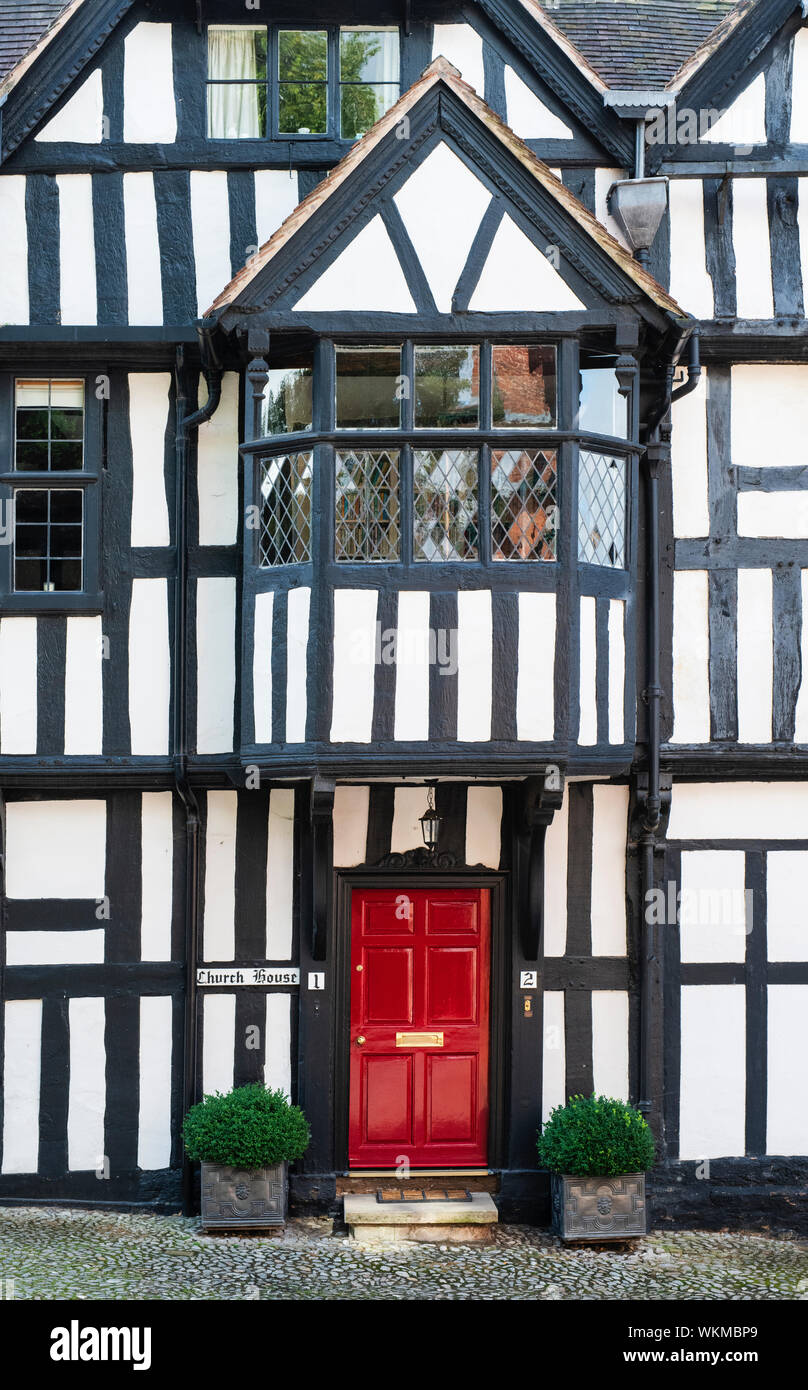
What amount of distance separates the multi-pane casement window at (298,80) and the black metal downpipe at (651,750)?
9.63 ft

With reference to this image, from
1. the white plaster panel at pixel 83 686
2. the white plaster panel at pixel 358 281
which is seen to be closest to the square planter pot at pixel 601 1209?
the white plaster panel at pixel 83 686

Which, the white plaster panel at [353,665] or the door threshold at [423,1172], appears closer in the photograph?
the white plaster panel at [353,665]

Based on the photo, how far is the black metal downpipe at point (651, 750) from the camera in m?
9.18

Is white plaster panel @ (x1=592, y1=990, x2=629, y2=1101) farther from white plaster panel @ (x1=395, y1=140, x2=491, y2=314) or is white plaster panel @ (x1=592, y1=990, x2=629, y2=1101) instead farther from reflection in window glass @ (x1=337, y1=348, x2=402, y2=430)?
white plaster panel @ (x1=395, y1=140, x2=491, y2=314)

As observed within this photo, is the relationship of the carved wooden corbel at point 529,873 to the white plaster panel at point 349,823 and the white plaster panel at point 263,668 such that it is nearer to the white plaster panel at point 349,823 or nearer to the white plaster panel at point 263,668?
the white plaster panel at point 349,823

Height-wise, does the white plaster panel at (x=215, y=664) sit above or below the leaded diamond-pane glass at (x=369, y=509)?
below

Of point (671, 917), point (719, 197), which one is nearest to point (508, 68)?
point (719, 197)

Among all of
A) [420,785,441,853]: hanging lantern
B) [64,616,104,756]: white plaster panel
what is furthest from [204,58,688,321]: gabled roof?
[420,785,441,853]: hanging lantern

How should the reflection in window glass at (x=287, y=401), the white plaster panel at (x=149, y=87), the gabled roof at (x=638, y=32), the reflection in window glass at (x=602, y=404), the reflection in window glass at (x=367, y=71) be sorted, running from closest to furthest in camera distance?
the reflection in window glass at (x=287, y=401) → the reflection in window glass at (x=602, y=404) → the white plaster panel at (x=149, y=87) → the reflection in window glass at (x=367, y=71) → the gabled roof at (x=638, y=32)

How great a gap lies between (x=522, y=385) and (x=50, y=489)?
3.28 m

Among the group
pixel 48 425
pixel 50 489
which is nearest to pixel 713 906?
pixel 50 489

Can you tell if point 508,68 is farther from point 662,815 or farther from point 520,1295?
point 520,1295

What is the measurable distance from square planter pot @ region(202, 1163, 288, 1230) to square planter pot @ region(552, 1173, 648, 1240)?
185cm

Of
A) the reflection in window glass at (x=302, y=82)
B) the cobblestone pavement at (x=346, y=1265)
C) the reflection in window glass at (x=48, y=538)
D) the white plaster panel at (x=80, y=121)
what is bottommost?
the cobblestone pavement at (x=346, y=1265)
